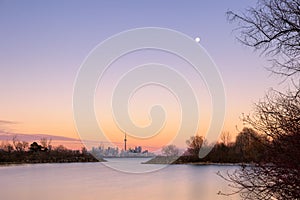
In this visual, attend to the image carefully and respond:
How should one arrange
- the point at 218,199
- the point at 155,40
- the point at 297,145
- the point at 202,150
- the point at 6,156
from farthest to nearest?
1. the point at 6,156
2. the point at 202,150
3. the point at 218,199
4. the point at 155,40
5. the point at 297,145

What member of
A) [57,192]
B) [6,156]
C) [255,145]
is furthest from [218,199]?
[6,156]

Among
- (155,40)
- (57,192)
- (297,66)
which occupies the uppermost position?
(155,40)

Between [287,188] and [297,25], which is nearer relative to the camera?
[287,188]

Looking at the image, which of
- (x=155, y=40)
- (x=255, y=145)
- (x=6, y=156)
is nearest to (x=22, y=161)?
(x=6, y=156)

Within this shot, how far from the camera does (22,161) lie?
79.3 meters

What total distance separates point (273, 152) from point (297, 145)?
32 cm

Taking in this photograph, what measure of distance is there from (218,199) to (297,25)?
16.4 metres

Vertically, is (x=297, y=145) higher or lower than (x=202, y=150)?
lower

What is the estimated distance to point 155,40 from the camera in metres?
10.6

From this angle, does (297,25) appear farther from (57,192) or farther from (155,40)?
(57,192)

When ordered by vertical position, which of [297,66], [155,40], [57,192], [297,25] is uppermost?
[155,40]

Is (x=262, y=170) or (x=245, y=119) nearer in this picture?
(x=262, y=170)

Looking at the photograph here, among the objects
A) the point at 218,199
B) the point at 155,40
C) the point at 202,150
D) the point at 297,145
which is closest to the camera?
the point at 297,145

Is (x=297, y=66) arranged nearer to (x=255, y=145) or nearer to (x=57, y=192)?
(x=255, y=145)
